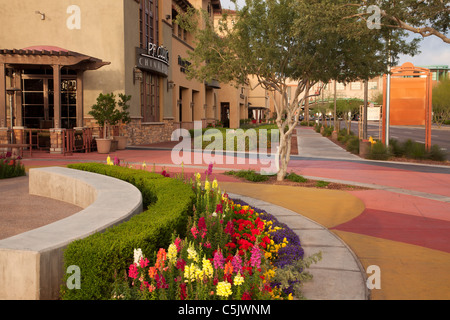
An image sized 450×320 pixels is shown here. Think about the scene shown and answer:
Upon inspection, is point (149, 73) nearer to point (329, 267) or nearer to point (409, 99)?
Answer: point (409, 99)

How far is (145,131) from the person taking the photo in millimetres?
27188

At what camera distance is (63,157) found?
1845 centimetres

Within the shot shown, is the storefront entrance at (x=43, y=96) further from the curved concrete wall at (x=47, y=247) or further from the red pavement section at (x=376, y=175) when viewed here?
the curved concrete wall at (x=47, y=247)

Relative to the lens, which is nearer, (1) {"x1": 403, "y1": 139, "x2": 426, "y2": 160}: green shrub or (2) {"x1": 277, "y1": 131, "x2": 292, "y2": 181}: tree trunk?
(2) {"x1": 277, "y1": 131, "x2": 292, "y2": 181}: tree trunk

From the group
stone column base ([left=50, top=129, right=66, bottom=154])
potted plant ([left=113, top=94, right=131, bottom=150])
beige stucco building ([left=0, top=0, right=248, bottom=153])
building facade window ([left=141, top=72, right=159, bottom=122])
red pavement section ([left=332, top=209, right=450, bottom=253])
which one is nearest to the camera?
red pavement section ([left=332, top=209, right=450, bottom=253])

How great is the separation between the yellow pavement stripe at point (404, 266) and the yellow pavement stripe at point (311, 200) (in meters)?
1.26

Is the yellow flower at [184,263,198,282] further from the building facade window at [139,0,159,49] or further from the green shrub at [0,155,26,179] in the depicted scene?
the building facade window at [139,0,159,49]

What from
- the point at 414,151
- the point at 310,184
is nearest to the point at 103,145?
the point at 310,184

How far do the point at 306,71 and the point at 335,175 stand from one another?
3.67m

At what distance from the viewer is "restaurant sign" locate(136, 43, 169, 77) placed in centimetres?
2520

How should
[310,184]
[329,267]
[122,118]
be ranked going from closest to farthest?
[329,267] → [310,184] → [122,118]

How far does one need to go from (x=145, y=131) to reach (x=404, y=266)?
75.0 feet

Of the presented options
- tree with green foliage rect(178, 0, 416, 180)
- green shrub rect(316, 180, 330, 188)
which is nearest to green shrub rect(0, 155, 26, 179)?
tree with green foliage rect(178, 0, 416, 180)

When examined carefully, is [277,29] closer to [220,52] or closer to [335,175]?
[220,52]
